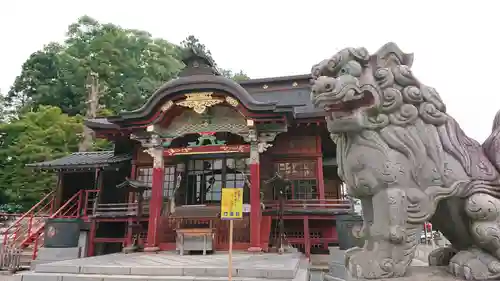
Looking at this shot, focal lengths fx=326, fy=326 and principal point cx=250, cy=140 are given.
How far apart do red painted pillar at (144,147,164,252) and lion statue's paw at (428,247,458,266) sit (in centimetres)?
828

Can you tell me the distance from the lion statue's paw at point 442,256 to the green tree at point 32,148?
68.8 ft

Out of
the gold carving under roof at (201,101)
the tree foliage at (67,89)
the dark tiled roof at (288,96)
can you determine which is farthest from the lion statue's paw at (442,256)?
the tree foliage at (67,89)

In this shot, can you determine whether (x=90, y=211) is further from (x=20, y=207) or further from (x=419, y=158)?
(x=419, y=158)

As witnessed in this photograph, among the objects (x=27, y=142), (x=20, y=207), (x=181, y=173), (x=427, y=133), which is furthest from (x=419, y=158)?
(x=20, y=207)

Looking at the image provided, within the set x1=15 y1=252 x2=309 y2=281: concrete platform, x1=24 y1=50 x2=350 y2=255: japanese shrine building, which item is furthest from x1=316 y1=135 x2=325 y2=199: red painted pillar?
x1=15 y1=252 x2=309 y2=281: concrete platform

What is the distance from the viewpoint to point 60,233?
36.8ft

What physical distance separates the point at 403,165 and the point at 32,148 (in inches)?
856

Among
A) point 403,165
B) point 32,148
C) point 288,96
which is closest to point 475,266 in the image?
point 403,165

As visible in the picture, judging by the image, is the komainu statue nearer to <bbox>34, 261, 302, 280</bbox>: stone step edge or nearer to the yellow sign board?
the yellow sign board

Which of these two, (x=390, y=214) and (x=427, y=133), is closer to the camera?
(x=390, y=214)

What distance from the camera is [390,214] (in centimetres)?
273

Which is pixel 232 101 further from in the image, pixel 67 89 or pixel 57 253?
pixel 67 89

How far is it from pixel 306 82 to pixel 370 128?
12.7 meters

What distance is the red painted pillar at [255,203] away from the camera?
926cm
